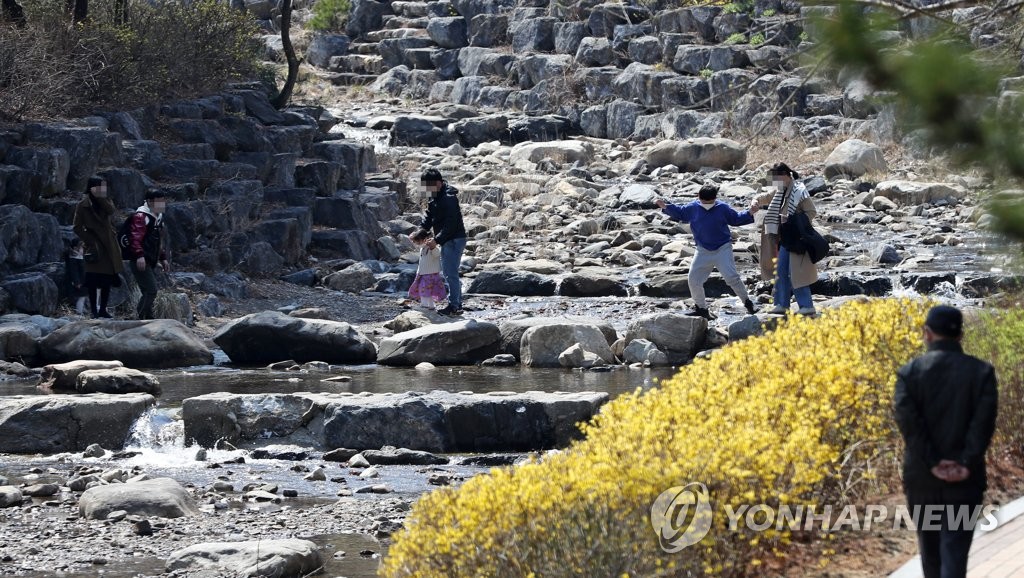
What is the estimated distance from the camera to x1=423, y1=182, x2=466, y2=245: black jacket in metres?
15.6

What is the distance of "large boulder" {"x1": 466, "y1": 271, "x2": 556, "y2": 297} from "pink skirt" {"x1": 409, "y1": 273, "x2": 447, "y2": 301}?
3.47 meters

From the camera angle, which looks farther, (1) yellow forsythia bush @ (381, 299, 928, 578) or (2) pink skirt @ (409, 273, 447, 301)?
(2) pink skirt @ (409, 273, 447, 301)

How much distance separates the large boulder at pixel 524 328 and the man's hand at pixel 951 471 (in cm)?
935

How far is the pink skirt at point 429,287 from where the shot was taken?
15961 mm

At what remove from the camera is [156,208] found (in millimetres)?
15164

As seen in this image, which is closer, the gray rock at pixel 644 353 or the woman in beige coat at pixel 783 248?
the woman in beige coat at pixel 783 248

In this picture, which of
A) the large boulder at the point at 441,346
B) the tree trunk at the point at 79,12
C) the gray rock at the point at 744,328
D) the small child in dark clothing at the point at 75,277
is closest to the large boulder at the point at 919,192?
the gray rock at the point at 744,328

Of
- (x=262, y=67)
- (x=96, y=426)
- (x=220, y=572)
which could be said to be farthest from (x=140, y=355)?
(x=262, y=67)

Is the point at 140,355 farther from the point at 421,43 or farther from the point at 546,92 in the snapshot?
the point at 421,43

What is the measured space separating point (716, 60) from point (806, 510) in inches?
1259

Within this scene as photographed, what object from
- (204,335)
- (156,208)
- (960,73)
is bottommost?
(204,335)

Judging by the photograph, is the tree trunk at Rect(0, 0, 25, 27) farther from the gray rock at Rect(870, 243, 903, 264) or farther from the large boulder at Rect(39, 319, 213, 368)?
the gray rock at Rect(870, 243, 903, 264)

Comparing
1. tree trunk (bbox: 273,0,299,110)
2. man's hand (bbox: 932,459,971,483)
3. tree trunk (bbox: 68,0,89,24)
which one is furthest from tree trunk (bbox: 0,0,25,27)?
man's hand (bbox: 932,459,971,483)

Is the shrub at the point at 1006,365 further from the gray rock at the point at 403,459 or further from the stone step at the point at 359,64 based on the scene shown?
the stone step at the point at 359,64
